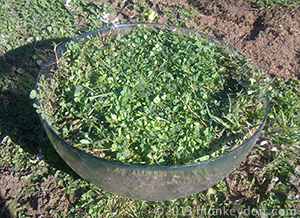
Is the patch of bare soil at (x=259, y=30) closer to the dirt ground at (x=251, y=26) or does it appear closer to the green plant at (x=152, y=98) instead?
the dirt ground at (x=251, y=26)

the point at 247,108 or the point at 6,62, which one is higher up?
the point at 247,108

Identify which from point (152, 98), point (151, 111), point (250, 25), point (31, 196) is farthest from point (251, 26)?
point (31, 196)

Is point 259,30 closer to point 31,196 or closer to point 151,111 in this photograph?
point 151,111

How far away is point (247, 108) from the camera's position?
183 cm

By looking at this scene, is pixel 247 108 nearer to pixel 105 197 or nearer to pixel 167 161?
pixel 167 161

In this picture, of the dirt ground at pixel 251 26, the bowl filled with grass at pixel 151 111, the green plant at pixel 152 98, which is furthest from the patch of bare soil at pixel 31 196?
the dirt ground at pixel 251 26

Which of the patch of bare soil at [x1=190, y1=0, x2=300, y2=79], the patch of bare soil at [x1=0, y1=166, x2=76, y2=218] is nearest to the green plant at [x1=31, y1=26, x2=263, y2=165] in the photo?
the patch of bare soil at [x1=0, y1=166, x2=76, y2=218]

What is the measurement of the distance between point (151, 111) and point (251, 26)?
223cm

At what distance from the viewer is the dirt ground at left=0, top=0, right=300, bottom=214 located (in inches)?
115

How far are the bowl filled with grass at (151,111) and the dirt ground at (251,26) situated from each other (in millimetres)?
976

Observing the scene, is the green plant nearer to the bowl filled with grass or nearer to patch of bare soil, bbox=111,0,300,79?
the bowl filled with grass

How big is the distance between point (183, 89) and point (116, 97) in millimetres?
437

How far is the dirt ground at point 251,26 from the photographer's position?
9.55ft

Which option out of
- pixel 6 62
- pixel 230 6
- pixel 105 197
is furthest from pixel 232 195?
pixel 6 62
